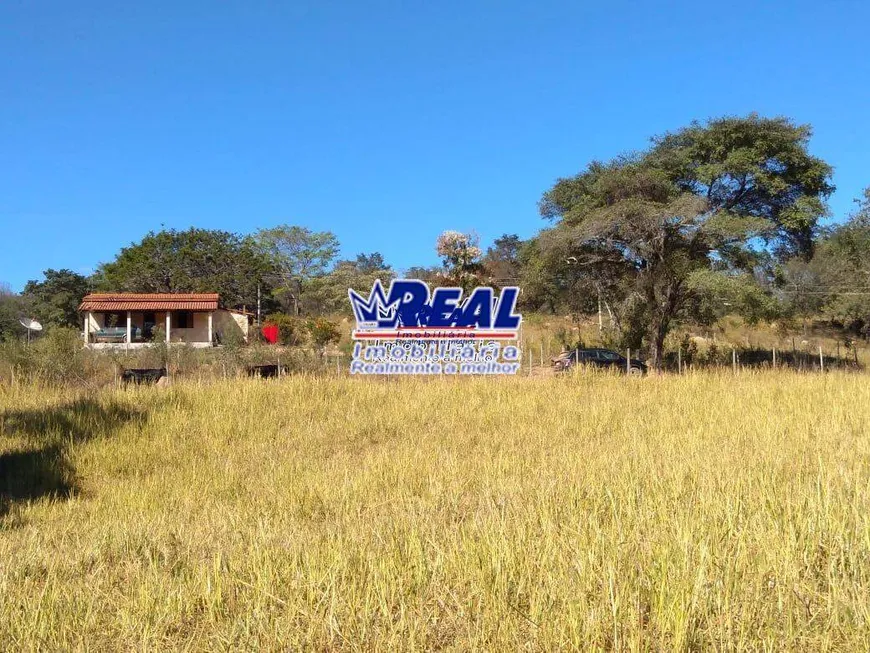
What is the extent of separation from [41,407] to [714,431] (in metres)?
9.27

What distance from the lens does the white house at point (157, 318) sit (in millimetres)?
31328

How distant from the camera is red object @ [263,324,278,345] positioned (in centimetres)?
2911

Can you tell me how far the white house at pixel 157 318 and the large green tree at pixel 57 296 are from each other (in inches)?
172

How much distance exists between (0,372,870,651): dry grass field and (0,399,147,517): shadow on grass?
0.04 meters

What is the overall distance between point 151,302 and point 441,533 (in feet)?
110

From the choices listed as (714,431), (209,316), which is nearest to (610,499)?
(714,431)

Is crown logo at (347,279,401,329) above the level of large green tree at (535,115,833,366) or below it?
below

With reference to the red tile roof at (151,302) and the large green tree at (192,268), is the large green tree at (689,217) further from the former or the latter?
the large green tree at (192,268)

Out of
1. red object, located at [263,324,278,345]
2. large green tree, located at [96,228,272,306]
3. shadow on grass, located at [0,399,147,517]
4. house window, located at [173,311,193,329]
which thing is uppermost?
large green tree, located at [96,228,272,306]

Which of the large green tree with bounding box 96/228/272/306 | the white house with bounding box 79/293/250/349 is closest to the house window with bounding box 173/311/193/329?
the white house with bounding box 79/293/250/349

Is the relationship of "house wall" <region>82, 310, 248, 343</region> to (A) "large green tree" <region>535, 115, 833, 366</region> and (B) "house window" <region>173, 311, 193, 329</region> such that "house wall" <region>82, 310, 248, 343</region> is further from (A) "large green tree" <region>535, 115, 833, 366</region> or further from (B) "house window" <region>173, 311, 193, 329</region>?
(A) "large green tree" <region>535, 115, 833, 366</region>

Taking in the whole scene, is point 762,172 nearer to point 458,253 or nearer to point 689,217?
point 689,217

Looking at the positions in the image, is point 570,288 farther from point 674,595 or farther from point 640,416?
point 674,595

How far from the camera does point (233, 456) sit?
23.5 feet
